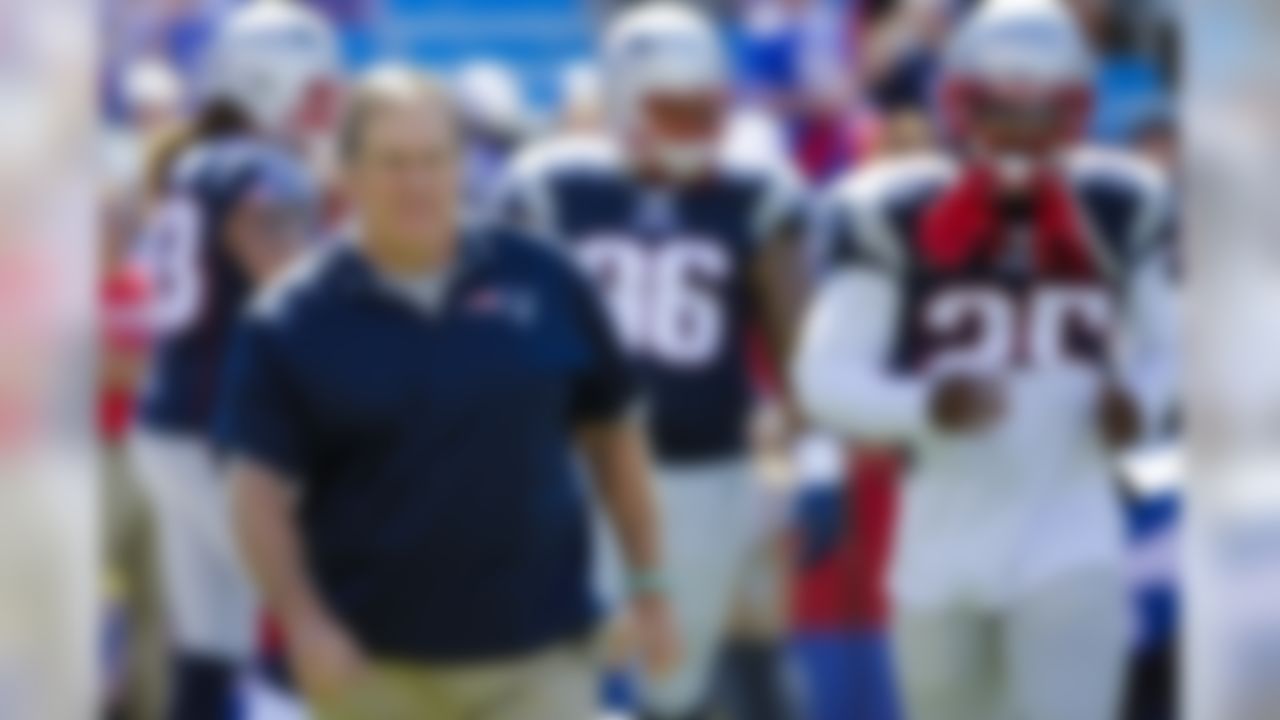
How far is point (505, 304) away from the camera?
2.46m

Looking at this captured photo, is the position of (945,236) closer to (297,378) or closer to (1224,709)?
(297,378)

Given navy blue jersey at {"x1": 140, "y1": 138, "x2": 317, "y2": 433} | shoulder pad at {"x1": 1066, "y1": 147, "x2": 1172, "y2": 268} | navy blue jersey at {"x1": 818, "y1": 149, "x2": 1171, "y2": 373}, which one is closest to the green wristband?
navy blue jersey at {"x1": 818, "y1": 149, "x2": 1171, "y2": 373}

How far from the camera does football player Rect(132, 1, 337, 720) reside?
8.18 ft

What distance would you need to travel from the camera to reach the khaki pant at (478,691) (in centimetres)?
249

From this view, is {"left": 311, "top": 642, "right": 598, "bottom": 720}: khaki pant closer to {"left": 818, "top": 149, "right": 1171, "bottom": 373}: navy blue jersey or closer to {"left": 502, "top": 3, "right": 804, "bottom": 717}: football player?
{"left": 502, "top": 3, "right": 804, "bottom": 717}: football player

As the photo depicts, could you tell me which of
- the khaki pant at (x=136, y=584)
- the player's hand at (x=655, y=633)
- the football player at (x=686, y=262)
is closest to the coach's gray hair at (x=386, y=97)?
the football player at (x=686, y=262)

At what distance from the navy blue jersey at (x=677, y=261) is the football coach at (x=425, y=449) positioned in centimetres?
4

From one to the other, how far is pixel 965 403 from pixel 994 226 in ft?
0.61

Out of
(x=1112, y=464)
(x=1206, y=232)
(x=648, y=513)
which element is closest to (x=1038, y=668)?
(x=1112, y=464)

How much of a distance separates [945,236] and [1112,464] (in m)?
0.30

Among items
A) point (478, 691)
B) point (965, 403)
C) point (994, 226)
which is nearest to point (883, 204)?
point (994, 226)

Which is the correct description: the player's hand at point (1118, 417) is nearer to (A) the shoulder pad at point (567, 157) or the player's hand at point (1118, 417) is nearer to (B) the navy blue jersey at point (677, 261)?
(B) the navy blue jersey at point (677, 261)

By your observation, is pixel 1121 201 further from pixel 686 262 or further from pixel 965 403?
pixel 686 262

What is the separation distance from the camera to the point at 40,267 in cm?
176
